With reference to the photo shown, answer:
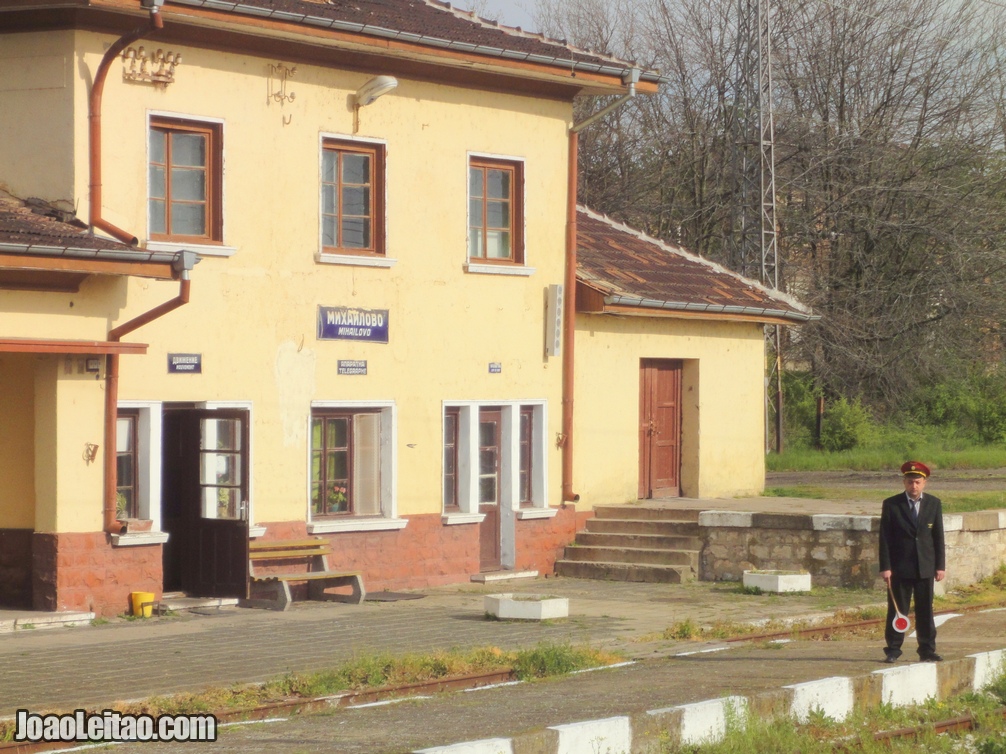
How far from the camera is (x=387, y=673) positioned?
1114 cm

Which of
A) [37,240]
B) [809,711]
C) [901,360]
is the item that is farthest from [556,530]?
[901,360]

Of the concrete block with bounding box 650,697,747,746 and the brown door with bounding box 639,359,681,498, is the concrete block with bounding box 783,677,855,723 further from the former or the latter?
the brown door with bounding box 639,359,681,498

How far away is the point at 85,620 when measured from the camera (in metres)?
14.7

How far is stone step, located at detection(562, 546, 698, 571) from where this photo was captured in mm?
18812

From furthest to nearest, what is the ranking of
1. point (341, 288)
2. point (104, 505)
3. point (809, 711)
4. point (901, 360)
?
point (901, 360)
point (341, 288)
point (104, 505)
point (809, 711)

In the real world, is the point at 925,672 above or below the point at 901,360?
below

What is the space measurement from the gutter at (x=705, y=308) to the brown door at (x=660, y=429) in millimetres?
993

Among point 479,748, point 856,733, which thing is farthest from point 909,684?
point 479,748

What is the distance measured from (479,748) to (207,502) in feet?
29.6

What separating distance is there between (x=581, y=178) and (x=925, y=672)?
29.4 meters

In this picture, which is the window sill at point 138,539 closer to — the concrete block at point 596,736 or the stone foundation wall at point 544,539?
the stone foundation wall at point 544,539

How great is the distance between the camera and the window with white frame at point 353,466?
17469 millimetres

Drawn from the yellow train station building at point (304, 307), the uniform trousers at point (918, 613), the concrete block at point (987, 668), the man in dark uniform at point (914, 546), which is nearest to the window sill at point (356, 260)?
the yellow train station building at point (304, 307)

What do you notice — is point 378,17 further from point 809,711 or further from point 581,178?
point 581,178
